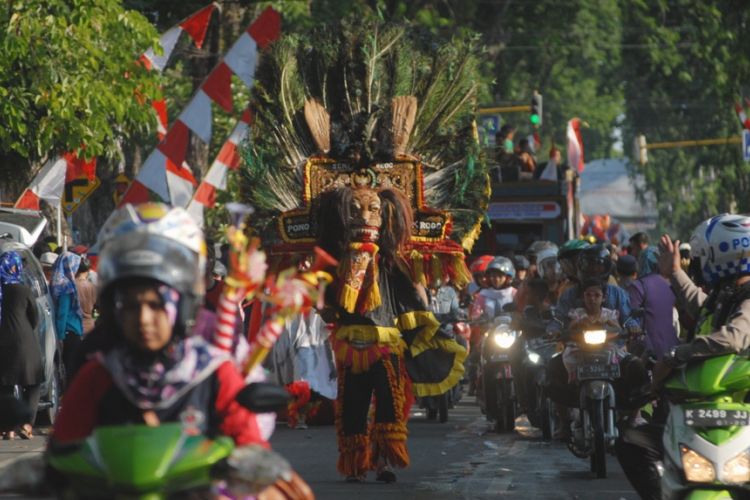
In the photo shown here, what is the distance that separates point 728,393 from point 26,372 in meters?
9.65

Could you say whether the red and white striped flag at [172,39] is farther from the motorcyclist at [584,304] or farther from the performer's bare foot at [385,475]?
the performer's bare foot at [385,475]

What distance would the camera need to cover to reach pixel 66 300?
18828 mm

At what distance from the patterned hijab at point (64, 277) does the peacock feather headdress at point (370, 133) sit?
166 inches

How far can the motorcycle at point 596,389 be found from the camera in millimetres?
12992

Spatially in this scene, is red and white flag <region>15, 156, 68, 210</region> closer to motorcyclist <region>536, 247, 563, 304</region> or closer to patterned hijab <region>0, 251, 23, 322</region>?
patterned hijab <region>0, 251, 23, 322</region>

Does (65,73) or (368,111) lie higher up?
(65,73)

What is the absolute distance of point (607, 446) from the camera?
13227 mm

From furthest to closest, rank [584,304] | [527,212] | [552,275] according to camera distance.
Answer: [527,212]
[552,275]
[584,304]

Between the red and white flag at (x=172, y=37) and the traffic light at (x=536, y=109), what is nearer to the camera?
the red and white flag at (x=172, y=37)

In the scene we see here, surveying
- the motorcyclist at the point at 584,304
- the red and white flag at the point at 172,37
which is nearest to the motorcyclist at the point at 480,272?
the red and white flag at the point at 172,37

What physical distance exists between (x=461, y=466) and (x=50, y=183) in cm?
1114

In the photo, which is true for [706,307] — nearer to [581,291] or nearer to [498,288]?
[581,291]

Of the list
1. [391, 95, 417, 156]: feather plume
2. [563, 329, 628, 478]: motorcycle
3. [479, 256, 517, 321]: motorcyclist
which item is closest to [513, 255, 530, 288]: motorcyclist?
[479, 256, 517, 321]: motorcyclist

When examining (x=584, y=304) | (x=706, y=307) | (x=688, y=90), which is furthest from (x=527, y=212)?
(x=688, y=90)
